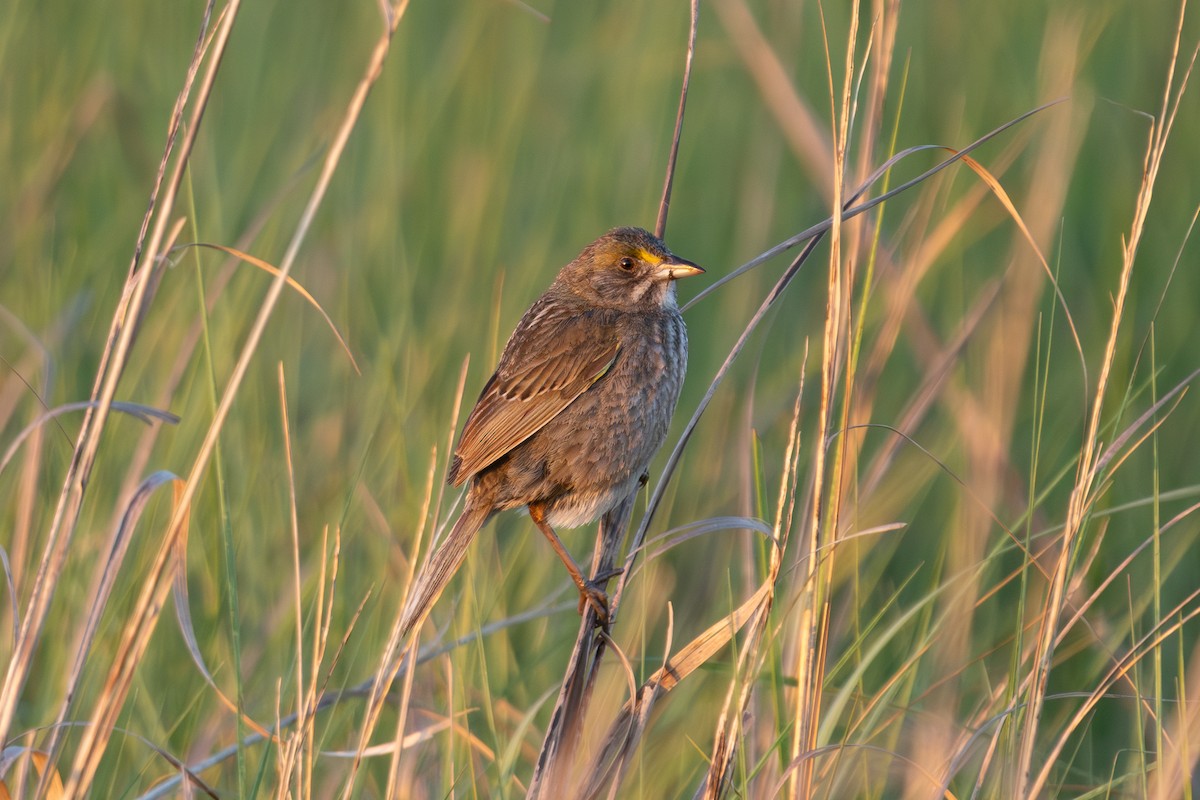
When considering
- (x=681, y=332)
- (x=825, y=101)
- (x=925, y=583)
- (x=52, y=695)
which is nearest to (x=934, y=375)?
(x=681, y=332)

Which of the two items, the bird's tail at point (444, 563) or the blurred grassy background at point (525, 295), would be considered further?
the blurred grassy background at point (525, 295)

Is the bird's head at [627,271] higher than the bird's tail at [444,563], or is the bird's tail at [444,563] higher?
the bird's head at [627,271]

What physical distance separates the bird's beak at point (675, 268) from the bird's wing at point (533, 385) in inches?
9.1

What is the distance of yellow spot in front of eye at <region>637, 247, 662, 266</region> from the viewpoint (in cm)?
415

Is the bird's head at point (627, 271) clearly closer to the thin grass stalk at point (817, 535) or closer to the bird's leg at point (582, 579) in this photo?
the bird's leg at point (582, 579)

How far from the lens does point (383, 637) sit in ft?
13.3

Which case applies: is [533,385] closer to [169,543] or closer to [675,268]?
[675,268]

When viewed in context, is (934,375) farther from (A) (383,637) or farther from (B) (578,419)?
(A) (383,637)

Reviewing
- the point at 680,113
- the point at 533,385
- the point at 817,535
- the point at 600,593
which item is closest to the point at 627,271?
the point at 533,385

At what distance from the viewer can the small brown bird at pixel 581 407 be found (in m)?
3.93

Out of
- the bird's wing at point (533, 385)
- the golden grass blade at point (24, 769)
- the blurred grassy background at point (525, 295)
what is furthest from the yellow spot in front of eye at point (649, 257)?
the golden grass blade at point (24, 769)

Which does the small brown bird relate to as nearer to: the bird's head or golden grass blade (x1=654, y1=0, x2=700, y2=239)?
the bird's head

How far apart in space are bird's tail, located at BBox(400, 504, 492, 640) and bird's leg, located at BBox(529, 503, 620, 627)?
0.70ft

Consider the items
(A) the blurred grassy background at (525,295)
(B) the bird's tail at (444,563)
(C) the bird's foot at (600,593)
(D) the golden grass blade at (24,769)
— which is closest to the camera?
(D) the golden grass blade at (24,769)
